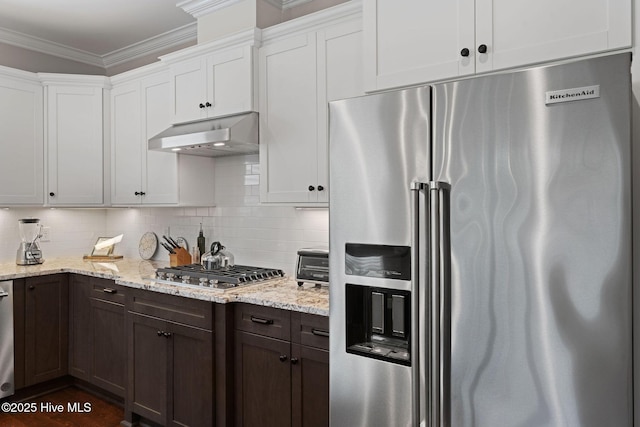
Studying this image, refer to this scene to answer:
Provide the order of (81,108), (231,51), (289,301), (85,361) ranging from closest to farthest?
1. (289,301)
2. (231,51)
3. (85,361)
4. (81,108)

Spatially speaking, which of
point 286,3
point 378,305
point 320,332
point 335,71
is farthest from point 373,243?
point 286,3

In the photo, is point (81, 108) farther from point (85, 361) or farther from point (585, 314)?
point (585, 314)

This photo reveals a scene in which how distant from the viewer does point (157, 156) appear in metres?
3.58

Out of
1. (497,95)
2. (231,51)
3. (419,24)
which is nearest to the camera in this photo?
(497,95)

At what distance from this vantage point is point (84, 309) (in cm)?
353

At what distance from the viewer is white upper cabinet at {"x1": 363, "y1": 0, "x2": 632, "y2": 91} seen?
5.34 feet

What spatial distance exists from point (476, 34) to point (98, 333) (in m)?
3.15

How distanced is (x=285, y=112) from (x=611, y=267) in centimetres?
193

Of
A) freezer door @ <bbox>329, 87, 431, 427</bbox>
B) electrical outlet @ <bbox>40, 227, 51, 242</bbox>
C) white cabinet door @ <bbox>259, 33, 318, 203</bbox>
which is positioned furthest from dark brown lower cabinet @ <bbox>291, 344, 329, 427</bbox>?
electrical outlet @ <bbox>40, 227, 51, 242</bbox>

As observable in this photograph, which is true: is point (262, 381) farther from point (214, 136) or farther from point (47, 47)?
point (47, 47)

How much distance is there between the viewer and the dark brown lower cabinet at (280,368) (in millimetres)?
2176

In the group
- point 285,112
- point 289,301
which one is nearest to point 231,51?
point 285,112

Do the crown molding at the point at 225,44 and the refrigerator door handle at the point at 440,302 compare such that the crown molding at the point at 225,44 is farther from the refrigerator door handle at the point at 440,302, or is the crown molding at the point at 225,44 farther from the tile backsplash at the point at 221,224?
the refrigerator door handle at the point at 440,302

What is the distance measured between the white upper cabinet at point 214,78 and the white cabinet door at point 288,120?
10 cm
